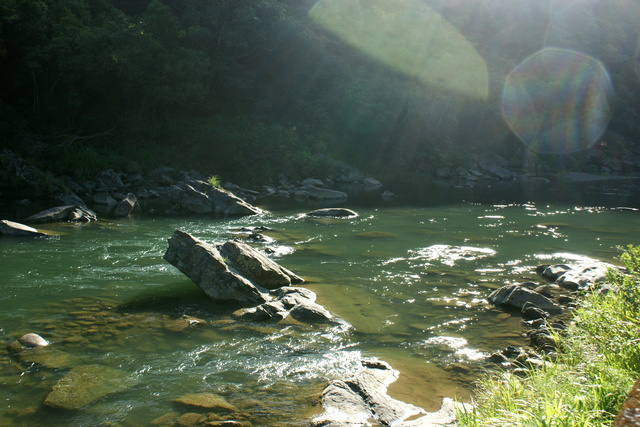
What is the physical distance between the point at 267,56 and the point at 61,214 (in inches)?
1079

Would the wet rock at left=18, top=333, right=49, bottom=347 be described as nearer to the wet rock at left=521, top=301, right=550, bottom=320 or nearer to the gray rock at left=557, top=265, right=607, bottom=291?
the wet rock at left=521, top=301, right=550, bottom=320

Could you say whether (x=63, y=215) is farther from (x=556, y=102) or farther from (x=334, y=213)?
(x=556, y=102)

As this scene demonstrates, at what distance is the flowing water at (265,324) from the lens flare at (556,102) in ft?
139

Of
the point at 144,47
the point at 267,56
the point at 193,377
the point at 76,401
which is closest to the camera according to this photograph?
the point at 76,401

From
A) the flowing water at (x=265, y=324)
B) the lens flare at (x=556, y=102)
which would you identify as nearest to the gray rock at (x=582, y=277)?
the flowing water at (x=265, y=324)

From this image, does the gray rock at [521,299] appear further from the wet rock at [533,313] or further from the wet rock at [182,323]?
the wet rock at [182,323]

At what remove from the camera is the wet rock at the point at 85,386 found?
5.63 metres

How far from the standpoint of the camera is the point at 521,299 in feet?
30.0

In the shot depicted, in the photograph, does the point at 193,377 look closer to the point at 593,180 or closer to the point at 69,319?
the point at 69,319

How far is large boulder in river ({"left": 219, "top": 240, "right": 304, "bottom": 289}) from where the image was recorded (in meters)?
10.2

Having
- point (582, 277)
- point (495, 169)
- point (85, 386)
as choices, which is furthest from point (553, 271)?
point (495, 169)

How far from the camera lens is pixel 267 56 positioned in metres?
Answer: 42.1

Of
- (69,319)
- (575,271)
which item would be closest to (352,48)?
(575,271)

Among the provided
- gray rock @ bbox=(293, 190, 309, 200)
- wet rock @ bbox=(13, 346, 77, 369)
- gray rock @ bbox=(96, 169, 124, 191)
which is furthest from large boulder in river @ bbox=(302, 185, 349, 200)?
wet rock @ bbox=(13, 346, 77, 369)
